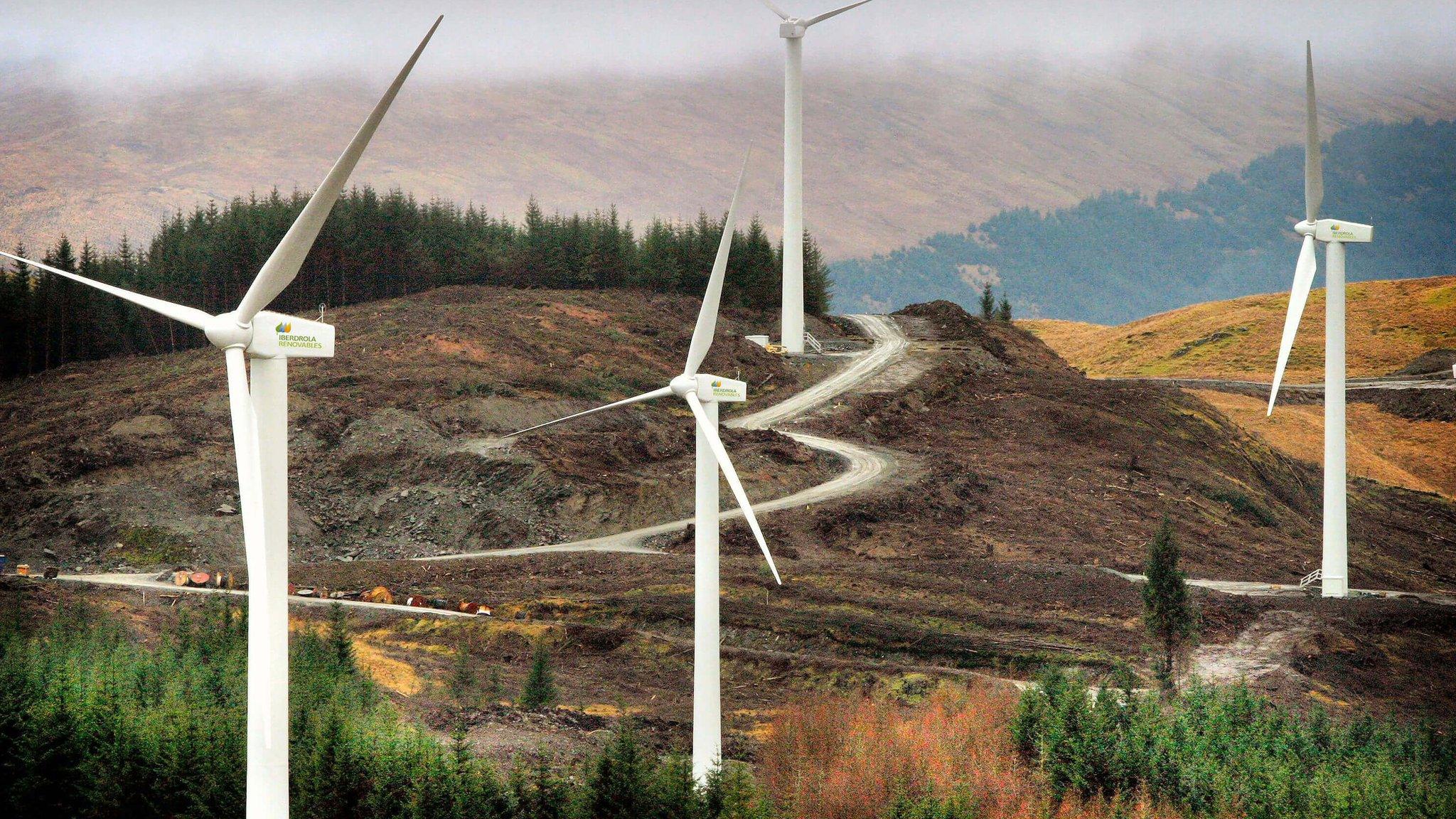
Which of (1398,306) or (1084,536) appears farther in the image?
(1398,306)

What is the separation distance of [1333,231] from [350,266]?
9289cm

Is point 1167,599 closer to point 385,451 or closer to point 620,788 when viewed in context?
point 620,788

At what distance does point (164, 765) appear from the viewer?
34.4 metres

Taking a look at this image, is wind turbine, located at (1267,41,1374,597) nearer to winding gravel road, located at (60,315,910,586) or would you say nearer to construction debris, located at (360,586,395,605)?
winding gravel road, located at (60,315,910,586)

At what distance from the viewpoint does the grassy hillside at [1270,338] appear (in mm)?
152500

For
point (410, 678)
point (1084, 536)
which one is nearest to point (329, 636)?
point (410, 678)

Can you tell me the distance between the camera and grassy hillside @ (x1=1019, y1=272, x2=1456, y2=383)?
152500 mm

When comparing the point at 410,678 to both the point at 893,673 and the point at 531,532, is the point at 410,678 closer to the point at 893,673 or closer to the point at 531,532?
the point at 893,673

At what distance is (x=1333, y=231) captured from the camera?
5994 cm

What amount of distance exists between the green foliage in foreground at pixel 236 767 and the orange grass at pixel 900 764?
6.65ft

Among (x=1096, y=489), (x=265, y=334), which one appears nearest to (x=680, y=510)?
(x=1096, y=489)

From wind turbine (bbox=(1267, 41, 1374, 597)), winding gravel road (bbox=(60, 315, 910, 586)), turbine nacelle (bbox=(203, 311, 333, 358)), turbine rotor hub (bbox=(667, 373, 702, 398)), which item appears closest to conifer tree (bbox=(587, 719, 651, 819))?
turbine rotor hub (bbox=(667, 373, 702, 398))

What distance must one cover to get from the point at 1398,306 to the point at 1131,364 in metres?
34.4

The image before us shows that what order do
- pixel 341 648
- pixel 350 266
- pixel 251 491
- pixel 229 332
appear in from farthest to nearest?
1. pixel 350 266
2. pixel 341 648
3. pixel 229 332
4. pixel 251 491
